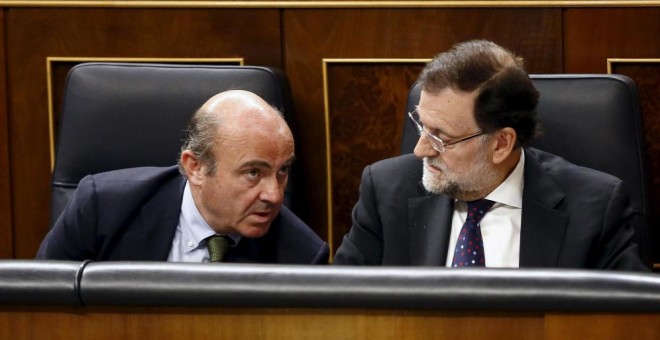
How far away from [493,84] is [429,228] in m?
0.28

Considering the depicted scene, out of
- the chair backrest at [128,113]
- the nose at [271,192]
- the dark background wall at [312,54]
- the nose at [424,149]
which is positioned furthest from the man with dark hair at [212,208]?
the dark background wall at [312,54]

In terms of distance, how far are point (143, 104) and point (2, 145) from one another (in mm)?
607

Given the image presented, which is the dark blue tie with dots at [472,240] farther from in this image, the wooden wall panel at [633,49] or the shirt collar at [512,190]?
the wooden wall panel at [633,49]

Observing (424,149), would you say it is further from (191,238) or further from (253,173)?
(191,238)

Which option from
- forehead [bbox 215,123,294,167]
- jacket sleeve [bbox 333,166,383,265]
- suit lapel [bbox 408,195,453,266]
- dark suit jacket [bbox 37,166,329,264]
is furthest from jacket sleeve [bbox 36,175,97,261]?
suit lapel [bbox 408,195,453,266]

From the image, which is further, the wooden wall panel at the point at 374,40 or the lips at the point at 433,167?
the wooden wall panel at the point at 374,40

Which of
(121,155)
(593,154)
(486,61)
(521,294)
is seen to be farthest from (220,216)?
(521,294)

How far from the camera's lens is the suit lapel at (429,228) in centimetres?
181

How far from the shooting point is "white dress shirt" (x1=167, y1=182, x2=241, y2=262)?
192 centimetres

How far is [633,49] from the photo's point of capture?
2.36 m

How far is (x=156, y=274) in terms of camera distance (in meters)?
1.01

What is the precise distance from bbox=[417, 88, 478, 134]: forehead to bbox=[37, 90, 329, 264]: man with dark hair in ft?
0.87

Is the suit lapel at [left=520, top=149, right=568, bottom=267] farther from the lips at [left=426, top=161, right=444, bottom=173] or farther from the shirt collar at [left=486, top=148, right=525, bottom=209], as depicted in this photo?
the lips at [left=426, top=161, right=444, bottom=173]

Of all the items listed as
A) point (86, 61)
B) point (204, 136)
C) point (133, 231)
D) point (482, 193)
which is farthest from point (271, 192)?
point (86, 61)
